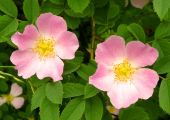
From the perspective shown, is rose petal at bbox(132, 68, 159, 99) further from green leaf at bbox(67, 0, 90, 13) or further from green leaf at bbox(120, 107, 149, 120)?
green leaf at bbox(67, 0, 90, 13)

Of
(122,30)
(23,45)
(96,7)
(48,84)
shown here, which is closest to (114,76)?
(122,30)

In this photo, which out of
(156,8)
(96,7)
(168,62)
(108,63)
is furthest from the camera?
(96,7)

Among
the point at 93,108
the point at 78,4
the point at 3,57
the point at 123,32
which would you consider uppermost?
the point at 78,4

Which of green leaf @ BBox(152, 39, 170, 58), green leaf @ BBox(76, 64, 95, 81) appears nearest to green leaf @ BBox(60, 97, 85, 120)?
green leaf @ BBox(76, 64, 95, 81)

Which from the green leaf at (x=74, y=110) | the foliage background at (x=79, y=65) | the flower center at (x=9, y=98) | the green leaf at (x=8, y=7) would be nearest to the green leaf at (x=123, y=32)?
the foliage background at (x=79, y=65)

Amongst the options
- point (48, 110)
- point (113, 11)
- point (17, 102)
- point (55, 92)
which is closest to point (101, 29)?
point (113, 11)

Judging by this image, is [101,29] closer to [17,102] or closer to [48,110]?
[48,110]

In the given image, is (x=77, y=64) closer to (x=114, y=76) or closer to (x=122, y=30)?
(x=114, y=76)
